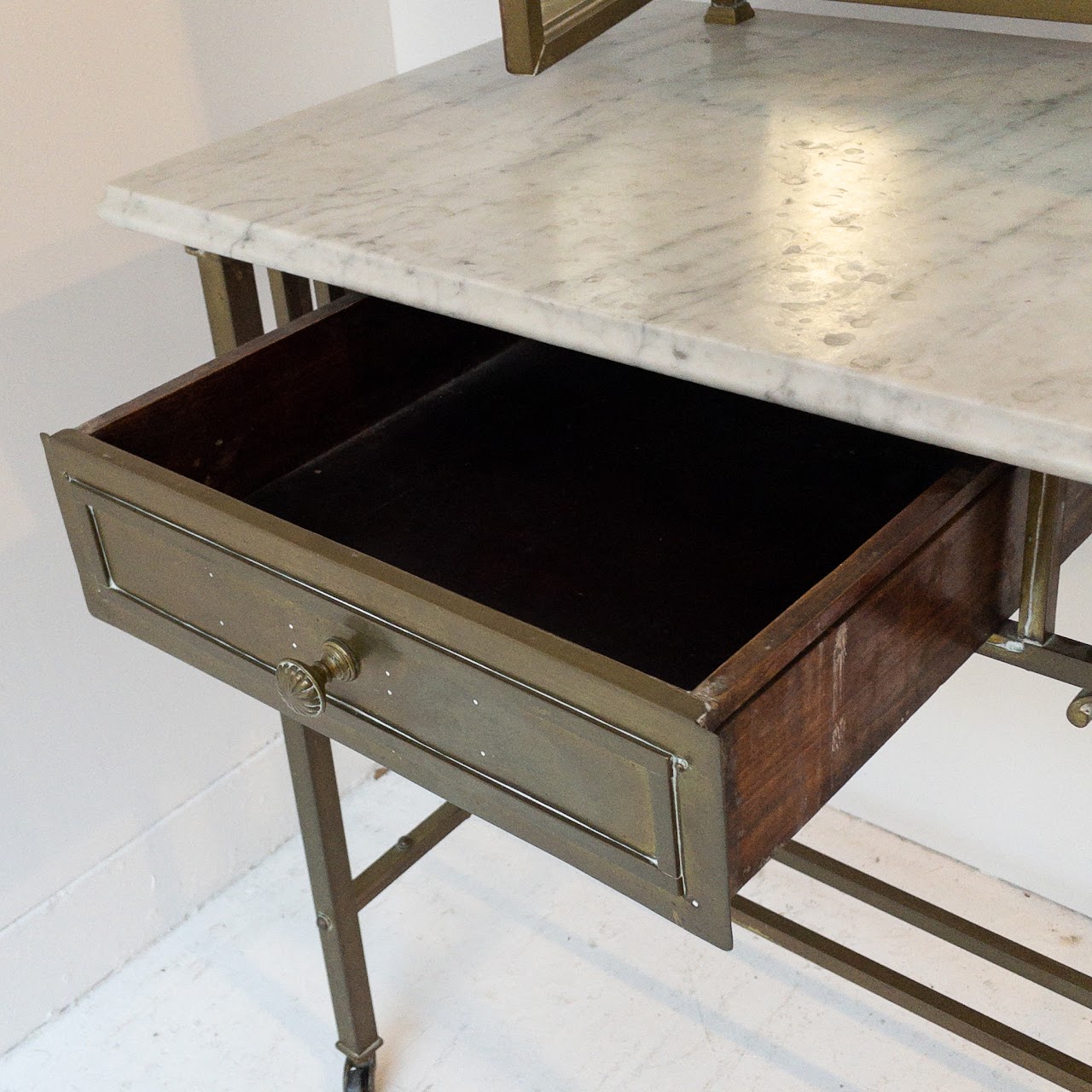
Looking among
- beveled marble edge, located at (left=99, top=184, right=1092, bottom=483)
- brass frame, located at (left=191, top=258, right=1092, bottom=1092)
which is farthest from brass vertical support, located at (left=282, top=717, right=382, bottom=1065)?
beveled marble edge, located at (left=99, top=184, right=1092, bottom=483)

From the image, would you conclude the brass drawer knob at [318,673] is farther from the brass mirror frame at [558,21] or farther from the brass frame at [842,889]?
the brass mirror frame at [558,21]

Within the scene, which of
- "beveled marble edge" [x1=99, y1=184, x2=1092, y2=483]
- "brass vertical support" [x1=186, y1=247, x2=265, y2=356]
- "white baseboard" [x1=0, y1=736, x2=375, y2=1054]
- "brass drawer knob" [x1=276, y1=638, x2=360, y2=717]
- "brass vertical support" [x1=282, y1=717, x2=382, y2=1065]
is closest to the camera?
"beveled marble edge" [x1=99, y1=184, x2=1092, y2=483]

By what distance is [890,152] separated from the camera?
952 mm

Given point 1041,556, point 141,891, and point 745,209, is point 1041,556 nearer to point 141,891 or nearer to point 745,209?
point 745,209

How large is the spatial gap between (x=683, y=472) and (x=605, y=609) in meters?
0.17

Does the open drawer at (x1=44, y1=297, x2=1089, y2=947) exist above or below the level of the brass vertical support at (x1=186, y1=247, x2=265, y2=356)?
below

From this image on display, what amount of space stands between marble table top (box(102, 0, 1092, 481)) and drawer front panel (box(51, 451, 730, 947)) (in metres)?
0.19

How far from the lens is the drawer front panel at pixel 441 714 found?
0.71 meters

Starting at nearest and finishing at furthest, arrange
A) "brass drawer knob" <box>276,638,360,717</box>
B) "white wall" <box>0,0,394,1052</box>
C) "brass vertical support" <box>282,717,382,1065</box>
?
1. "brass drawer knob" <box>276,638,360,717</box>
2. "brass vertical support" <box>282,717,382,1065</box>
3. "white wall" <box>0,0,394,1052</box>

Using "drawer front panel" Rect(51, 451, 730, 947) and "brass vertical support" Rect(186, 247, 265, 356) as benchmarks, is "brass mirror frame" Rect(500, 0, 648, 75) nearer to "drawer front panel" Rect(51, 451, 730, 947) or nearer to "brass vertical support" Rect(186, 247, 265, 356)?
"brass vertical support" Rect(186, 247, 265, 356)

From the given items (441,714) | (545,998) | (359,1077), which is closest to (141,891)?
(359,1077)

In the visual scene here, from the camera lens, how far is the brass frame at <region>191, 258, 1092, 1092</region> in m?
0.94

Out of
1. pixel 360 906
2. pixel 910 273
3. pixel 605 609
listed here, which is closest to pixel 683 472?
pixel 605 609

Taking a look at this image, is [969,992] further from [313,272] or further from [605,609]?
[313,272]
